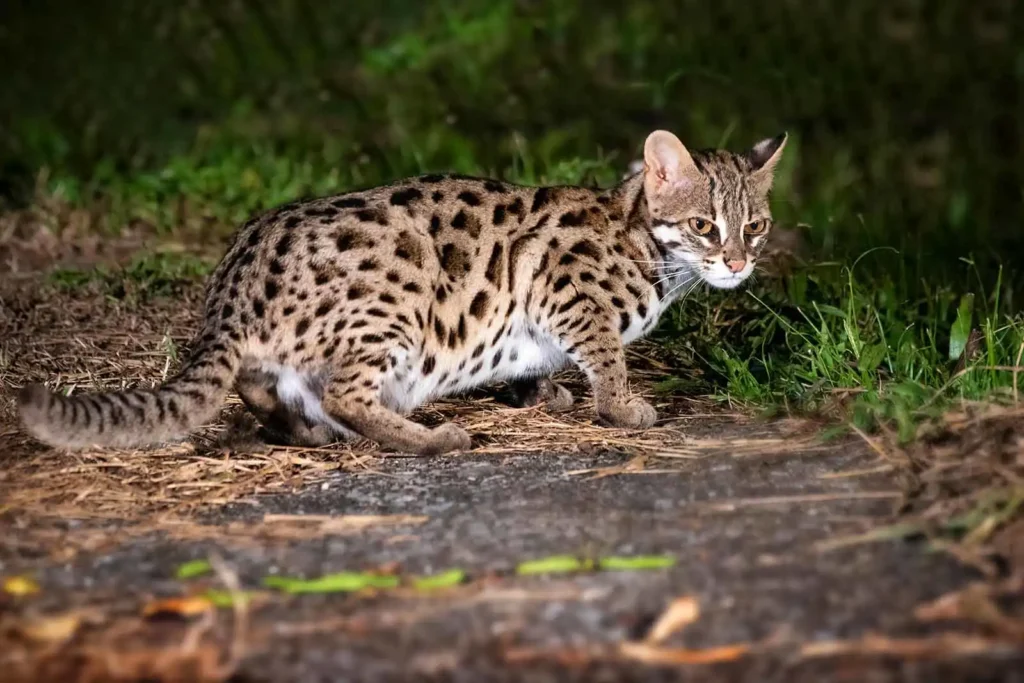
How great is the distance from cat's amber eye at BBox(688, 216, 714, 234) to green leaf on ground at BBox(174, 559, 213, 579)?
2.79m

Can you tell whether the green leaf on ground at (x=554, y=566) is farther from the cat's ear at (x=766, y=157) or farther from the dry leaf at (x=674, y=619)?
the cat's ear at (x=766, y=157)

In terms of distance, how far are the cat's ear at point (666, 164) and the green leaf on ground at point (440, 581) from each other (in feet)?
8.91

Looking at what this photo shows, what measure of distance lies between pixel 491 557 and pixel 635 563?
41 cm

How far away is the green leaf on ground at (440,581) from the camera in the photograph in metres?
3.54

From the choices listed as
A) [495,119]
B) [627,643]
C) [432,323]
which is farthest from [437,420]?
[495,119]

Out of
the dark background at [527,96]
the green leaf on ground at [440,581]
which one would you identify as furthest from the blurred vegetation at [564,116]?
the green leaf on ground at [440,581]

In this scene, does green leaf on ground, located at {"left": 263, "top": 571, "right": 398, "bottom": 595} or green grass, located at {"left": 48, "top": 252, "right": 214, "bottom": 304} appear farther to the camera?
green grass, located at {"left": 48, "top": 252, "right": 214, "bottom": 304}

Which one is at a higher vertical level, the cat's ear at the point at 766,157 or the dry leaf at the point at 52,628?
the cat's ear at the point at 766,157

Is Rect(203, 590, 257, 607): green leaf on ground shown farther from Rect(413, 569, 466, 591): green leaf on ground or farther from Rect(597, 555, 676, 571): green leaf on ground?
Rect(597, 555, 676, 571): green leaf on ground

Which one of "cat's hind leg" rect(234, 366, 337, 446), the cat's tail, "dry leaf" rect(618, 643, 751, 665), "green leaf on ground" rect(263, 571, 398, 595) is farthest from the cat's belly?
"dry leaf" rect(618, 643, 751, 665)

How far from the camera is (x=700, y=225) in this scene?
5.86 metres

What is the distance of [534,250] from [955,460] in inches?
85.3

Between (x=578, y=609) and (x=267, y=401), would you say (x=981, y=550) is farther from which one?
(x=267, y=401)

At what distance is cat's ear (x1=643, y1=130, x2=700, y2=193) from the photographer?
586 cm
